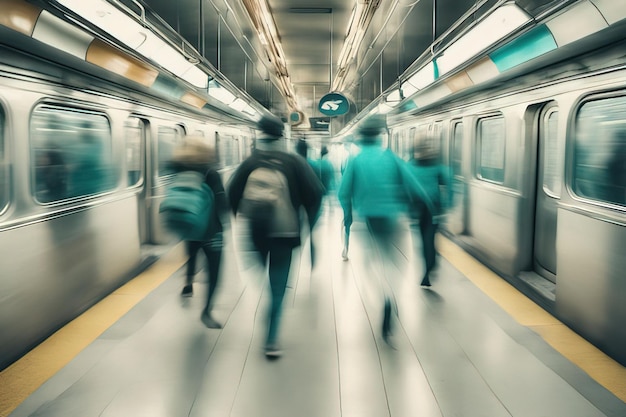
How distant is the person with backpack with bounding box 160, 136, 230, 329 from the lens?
358cm

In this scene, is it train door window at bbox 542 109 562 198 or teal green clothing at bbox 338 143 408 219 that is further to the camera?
train door window at bbox 542 109 562 198

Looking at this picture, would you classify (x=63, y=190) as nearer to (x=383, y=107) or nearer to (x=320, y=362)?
(x=320, y=362)

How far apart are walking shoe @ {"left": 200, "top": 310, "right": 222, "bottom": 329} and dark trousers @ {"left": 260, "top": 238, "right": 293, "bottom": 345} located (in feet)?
2.12

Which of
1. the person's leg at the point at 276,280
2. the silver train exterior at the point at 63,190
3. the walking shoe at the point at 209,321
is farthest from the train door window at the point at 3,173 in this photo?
the person's leg at the point at 276,280

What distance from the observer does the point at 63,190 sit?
12.8ft

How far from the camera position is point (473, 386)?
2.79m

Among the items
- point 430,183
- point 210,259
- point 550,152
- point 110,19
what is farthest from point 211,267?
point 550,152

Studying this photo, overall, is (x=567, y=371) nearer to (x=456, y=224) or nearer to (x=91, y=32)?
(x=91, y=32)

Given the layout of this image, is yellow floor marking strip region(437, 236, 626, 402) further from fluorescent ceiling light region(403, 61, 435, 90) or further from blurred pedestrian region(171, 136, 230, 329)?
blurred pedestrian region(171, 136, 230, 329)

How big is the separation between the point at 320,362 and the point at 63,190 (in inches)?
95.1

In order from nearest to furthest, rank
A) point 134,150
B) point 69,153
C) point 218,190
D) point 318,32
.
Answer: point 218,190 → point 69,153 → point 134,150 → point 318,32

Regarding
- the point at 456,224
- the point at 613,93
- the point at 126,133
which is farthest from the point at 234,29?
the point at 613,93

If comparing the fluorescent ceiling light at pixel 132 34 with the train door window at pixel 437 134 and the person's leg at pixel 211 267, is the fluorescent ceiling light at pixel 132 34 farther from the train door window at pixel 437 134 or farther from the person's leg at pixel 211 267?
the train door window at pixel 437 134

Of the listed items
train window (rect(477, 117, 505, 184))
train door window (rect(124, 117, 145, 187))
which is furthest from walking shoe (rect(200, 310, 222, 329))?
train window (rect(477, 117, 505, 184))
